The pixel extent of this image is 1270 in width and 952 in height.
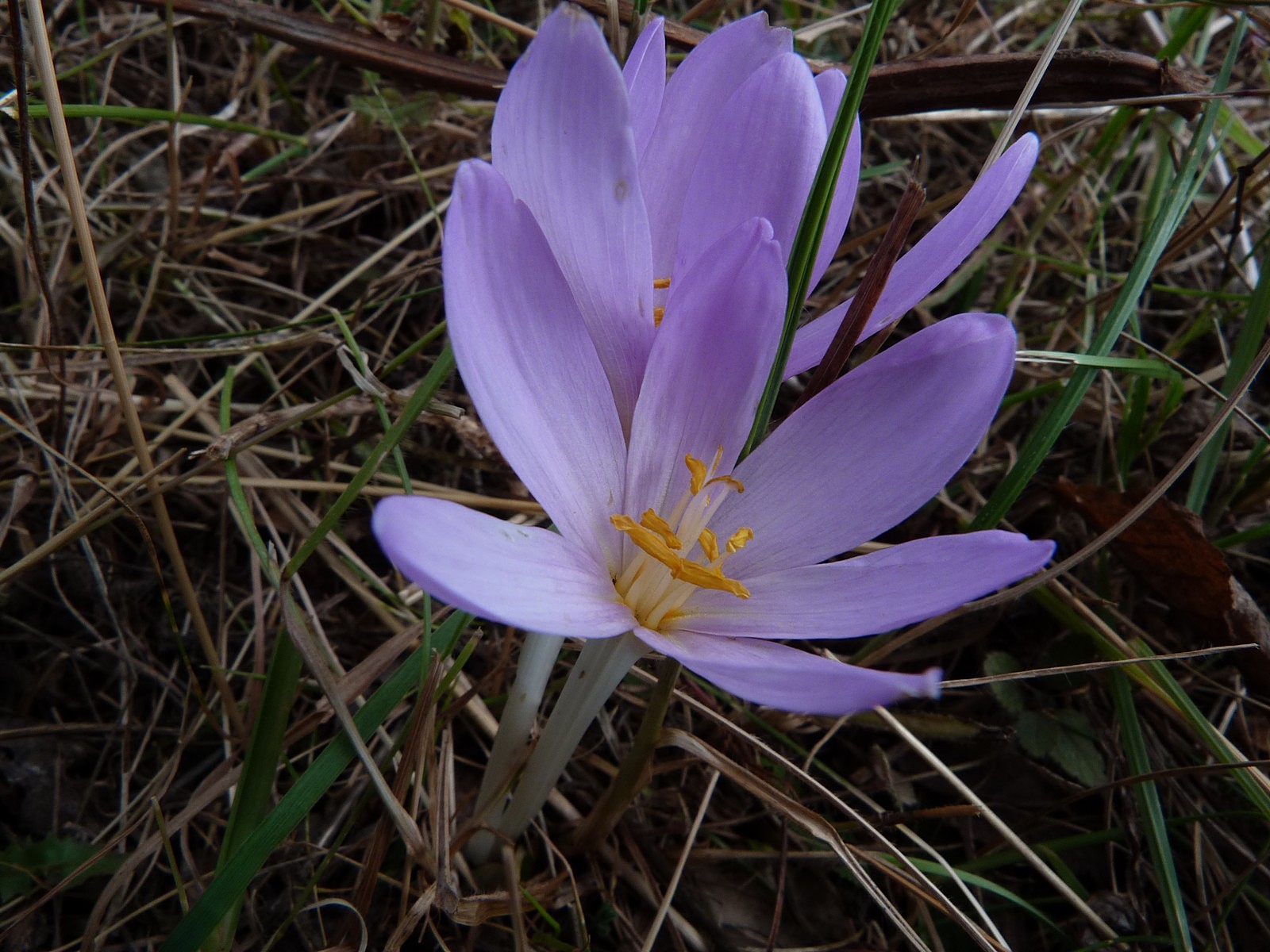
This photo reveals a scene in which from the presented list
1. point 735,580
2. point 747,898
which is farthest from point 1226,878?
point 735,580

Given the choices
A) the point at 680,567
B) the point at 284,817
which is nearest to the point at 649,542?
the point at 680,567

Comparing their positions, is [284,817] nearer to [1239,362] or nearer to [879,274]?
[879,274]

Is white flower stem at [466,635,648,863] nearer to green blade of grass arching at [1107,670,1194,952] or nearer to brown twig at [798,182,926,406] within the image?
brown twig at [798,182,926,406]

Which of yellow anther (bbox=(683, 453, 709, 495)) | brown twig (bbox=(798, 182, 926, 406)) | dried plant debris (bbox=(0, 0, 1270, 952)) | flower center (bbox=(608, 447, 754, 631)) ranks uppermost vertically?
brown twig (bbox=(798, 182, 926, 406))

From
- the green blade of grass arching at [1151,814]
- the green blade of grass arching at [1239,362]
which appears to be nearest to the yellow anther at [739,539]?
the green blade of grass arching at [1151,814]

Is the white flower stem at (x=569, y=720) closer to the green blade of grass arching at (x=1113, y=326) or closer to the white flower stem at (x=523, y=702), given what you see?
the white flower stem at (x=523, y=702)

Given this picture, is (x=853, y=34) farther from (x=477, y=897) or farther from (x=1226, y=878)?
(x=477, y=897)

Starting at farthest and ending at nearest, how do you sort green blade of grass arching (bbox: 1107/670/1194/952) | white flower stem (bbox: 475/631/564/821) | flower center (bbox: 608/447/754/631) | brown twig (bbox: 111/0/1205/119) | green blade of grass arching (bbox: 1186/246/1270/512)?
green blade of grass arching (bbox: 1186/246/1270/512) < brown twig (bbox: 111/0/1205/119) < green blade of grass arching (bbox: 1107/670/1194/952) < white flower stem (bbox: 475/631/564/821) < flower center (bbox: 608/447/754/631)

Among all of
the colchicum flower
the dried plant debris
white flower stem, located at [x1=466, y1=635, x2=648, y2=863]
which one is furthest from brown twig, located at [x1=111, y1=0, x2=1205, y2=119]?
white flower stem, located at [x1=466, y1=635, x2=648, y2=863]

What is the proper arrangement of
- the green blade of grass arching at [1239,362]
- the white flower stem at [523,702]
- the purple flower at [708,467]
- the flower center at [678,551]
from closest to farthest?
the purple flower at [708,467] < the flower center at [678,551] < the white flower stem at [523,702] < the green blade of grass arching at [1239,362]
